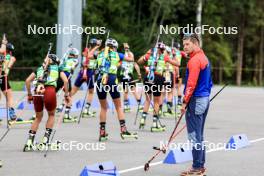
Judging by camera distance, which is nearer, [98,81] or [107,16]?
[98,81]

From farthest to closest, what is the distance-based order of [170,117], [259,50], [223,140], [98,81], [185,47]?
[259,50] < [170,117] < [223,140] < [98,81] < [185,47]

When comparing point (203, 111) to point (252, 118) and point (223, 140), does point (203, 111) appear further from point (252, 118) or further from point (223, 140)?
point (252, 118)

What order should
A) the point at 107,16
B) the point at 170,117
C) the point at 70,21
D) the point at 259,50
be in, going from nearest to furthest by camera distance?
the point at 170,117, the point at 70,21, the point at 107,16, the point at 259,50

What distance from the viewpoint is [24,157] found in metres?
11.6

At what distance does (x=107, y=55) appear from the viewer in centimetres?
1376

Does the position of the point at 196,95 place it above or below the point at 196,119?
above

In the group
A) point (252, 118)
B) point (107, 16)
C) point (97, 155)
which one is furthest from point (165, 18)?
point (97, 155)

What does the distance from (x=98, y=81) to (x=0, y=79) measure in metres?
3.80

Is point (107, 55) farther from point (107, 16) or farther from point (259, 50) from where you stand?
point (259, 50)

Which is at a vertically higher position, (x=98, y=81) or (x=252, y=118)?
(x=98, y=81)

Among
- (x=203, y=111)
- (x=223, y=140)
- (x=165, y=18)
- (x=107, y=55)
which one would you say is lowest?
(x=223, y=140)

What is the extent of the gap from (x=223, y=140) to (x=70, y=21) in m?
18.2

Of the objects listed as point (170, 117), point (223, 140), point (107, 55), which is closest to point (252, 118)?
point (170, 117)

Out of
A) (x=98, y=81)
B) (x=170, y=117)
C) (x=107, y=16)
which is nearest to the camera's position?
(x=98, y=81)
